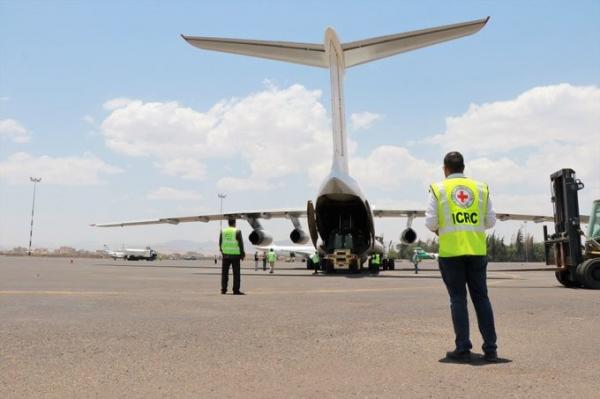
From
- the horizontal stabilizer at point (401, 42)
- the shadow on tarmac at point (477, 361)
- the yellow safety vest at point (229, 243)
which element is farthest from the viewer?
the horizontal stabilizer at point (401, 42)

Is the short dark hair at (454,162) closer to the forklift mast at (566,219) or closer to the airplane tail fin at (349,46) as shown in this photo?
the forklift mast at (566,219)

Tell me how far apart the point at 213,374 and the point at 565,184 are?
11982 mm

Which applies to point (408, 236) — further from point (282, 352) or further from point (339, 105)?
point (282, 352)

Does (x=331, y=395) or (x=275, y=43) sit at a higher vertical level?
(x=275, y=43)

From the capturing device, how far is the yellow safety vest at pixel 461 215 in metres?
4.77

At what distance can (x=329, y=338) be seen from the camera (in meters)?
5.55

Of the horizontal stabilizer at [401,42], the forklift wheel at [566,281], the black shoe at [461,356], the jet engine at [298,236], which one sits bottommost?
the black shoe at [461,356]

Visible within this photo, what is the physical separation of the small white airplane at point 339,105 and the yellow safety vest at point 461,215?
14.0m

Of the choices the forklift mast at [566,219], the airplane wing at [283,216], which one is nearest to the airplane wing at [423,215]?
the airplane wing at [283,216]

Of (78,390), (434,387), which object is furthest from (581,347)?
(78,390)

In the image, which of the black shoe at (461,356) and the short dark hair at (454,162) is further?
the short dark hair at (454,162)

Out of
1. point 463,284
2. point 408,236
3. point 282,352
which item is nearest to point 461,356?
point 463,284

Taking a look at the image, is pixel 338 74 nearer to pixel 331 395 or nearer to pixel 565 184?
pixel 565 184

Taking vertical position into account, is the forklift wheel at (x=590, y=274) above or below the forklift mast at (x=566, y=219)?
below
